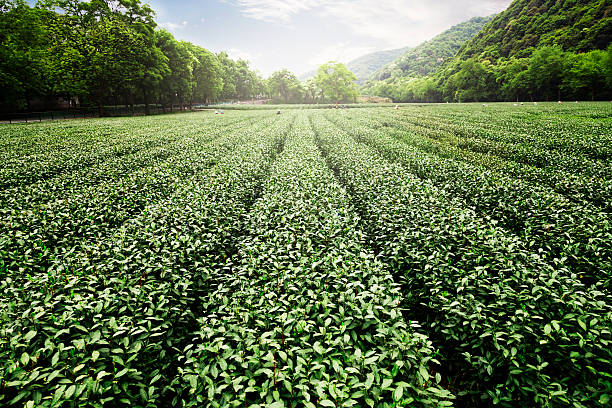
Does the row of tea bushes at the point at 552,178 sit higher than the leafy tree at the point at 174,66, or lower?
lower

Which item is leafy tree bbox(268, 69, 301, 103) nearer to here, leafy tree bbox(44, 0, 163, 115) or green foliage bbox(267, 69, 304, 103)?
green foliage bbox(267, 69, 304, 103)

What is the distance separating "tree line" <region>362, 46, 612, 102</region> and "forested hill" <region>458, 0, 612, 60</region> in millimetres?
6252

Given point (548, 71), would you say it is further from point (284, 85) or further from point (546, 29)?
point (284, 85)

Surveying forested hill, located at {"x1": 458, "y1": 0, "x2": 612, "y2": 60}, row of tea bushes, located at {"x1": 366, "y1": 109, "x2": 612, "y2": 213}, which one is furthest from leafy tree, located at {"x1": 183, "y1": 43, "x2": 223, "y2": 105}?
forested hill, located at {"x1": 458, "y1": 0, "x2": 612, "y2": 60}

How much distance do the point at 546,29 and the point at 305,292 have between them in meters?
126

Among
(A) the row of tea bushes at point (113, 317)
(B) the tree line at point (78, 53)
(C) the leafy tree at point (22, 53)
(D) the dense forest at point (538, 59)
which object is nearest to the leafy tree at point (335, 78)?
(D) the dense forest at point (538, 59)

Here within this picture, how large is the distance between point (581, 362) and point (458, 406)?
168cm

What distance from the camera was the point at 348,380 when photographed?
7.85 ft

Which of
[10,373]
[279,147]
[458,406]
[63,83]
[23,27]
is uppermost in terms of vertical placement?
[23,27]

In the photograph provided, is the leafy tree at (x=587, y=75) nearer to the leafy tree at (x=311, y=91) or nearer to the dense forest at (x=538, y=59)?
the dense forest at (x=538, y=59)

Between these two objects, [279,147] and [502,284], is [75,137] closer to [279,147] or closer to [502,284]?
[279,147]

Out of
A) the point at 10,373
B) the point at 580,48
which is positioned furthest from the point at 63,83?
the point at 580,48

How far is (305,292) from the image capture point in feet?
12.1

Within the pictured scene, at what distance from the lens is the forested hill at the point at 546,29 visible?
64.9 m
